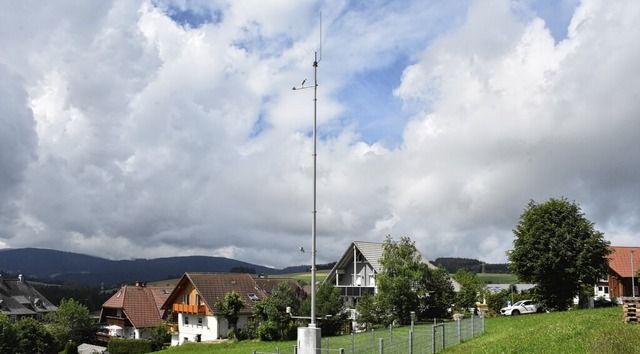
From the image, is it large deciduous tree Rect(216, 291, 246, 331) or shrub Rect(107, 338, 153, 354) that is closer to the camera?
large deciduous tree Rect(216, 291, 246, 331)

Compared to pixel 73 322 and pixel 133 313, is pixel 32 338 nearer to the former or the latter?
pixel 133 313

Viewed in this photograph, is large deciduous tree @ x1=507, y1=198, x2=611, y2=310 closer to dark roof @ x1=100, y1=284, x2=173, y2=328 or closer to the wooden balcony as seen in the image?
the wooden balcony

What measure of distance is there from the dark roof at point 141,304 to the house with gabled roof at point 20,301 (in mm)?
19730

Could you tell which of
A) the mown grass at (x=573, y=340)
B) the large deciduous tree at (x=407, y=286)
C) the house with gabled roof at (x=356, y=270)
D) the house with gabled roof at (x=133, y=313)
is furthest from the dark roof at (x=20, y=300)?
the mown grass at (x=573, y=340)

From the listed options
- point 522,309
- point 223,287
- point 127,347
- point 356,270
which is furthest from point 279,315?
point 127,347

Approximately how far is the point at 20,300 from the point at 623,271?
87.7 m

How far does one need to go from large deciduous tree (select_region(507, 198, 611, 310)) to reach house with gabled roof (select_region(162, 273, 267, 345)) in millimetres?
28005

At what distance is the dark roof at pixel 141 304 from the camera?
77.3 m

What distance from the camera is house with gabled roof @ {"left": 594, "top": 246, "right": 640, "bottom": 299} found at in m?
75.0

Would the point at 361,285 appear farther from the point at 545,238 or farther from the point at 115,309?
the point at 115,309

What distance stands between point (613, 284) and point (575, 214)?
3717 centimetres

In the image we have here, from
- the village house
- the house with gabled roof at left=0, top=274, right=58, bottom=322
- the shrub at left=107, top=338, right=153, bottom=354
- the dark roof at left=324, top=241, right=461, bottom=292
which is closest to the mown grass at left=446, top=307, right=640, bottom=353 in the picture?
the dark roof at left=324, top=241, right=461, bottom=292

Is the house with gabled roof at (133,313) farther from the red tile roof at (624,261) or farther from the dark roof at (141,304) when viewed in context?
the red tile roof at (624,261)

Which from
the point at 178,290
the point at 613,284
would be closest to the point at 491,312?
the point at 613,284
